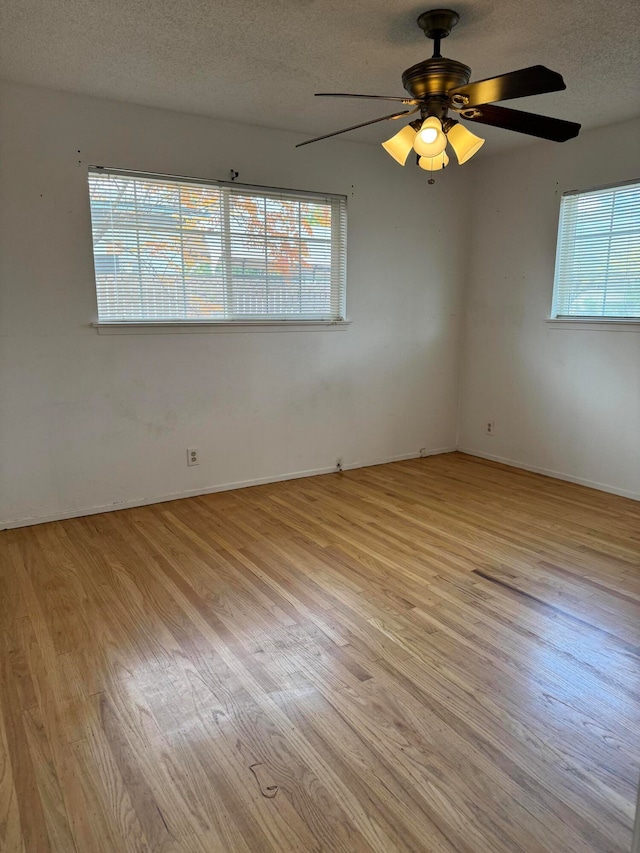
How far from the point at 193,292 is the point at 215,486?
4.72ft

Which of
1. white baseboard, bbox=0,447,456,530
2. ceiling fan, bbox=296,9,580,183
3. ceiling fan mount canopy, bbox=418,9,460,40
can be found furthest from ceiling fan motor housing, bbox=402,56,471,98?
white baseboard, bbox=0,447,456,530

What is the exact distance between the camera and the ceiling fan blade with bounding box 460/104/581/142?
242 cm

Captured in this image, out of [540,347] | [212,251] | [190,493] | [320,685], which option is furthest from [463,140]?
[190,493]

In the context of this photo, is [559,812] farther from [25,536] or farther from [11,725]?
[25,536]

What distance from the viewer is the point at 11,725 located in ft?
6.04

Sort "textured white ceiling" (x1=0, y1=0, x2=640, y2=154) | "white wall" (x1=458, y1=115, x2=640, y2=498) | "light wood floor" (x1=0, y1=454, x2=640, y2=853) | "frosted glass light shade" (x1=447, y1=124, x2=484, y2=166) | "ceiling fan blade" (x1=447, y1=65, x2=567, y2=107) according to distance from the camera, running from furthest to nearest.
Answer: "white wall" (x1=458, y1=115, x2=640, y2=498)
"frosted glass light shade" (x1=447, y1=124, x2=484, y2=166)
"textured white ceiling" (x1=0, y1=0, x2=640, y2=154)
"ceiling fan blade" (x1=447, y1=65, x2=567, y2=107)
"light wood floor" (x1=0, y1=454, x2=640, y2=853)

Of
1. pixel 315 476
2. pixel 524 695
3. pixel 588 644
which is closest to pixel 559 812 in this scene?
pixel 524 695

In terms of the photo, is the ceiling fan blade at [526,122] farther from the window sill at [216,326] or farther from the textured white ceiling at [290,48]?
the window sill at [216,326]

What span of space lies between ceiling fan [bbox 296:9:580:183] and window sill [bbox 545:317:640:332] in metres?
1.93

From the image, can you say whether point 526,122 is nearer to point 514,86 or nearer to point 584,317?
point 514,86

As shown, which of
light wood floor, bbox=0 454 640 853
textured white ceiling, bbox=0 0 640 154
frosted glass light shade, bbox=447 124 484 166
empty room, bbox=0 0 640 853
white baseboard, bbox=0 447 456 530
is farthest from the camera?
white baseboard, bbox=0 447 456 530

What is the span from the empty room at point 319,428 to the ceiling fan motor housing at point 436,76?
17 millimetres

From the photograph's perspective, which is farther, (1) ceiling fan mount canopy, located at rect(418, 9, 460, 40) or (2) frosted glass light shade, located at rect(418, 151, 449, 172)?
(2) frosted glass light shade, located at rect(418, 151, 449, 172)

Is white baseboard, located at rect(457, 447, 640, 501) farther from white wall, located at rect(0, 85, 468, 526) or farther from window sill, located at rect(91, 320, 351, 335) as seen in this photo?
window sill, located at rect(91, 320, 351, 335)
